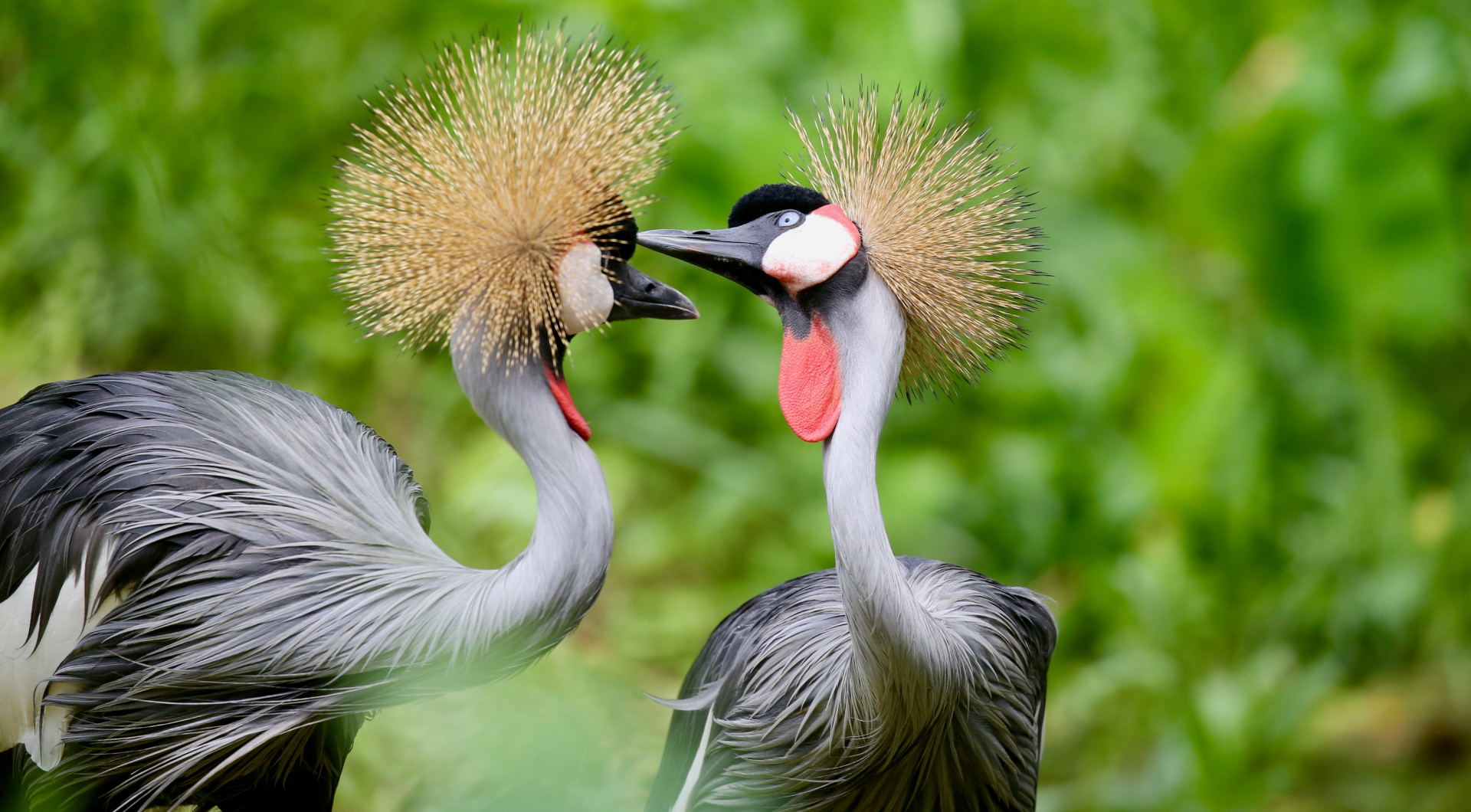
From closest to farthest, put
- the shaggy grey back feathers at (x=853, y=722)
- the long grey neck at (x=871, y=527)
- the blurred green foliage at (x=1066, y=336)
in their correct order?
the long grey neck at (x=871, y=527) < the shaggy grey back feathers at (x=853, y=722) < the blurred green foliage at (x=1066, y=336)

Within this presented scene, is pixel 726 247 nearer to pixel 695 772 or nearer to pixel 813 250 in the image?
pixel 813 250

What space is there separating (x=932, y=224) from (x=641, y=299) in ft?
0.80

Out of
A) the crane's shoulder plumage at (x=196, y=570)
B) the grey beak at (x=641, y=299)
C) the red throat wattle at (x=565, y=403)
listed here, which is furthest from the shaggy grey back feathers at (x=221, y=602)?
the grey beak at (x=641, y=299)

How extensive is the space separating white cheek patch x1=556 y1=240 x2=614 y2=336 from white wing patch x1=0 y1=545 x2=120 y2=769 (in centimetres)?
42

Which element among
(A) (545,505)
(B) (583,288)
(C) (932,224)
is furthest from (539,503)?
(C) (932,224)

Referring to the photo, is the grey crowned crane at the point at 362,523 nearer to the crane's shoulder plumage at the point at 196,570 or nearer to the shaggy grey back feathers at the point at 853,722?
the crane's shoulder plumage at the point at 196,570

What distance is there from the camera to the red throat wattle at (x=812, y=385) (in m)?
0.98

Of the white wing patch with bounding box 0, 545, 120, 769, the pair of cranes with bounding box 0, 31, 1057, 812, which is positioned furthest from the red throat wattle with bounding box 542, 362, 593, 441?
the white wing patch with bounding box 0, 545, 120, 769

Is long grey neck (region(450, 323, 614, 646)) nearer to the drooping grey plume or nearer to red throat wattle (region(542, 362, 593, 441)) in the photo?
red throat wattle (region(542, 362, 593, 441))

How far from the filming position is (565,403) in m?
1.04

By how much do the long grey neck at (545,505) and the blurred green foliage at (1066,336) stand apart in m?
0.96

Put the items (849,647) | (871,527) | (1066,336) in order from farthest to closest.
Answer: (1066,336) → (849,647) → (871,527)

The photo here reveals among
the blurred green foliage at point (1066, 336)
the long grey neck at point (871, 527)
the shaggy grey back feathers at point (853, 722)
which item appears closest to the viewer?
the long grey neck at point (871, 527)

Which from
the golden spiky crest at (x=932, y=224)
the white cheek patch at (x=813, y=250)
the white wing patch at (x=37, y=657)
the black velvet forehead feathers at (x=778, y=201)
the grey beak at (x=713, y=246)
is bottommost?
the white wing patch at (x=37, y=657)
